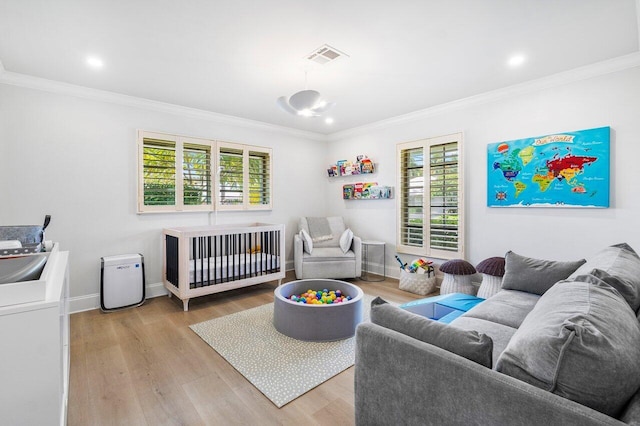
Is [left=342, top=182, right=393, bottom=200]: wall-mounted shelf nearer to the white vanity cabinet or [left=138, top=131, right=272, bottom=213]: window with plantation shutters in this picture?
[left=138, top=131, right=272, bottom=213]: window with plantation shutters

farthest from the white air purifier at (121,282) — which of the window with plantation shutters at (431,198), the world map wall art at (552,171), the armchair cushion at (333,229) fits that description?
the world map wall art at (552,171)

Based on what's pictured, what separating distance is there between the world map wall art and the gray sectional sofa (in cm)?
187

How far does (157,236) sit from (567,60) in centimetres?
484

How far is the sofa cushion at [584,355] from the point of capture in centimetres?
82

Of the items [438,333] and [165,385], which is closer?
[438,333]

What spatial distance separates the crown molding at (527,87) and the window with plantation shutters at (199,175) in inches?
81.7

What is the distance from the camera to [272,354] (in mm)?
2451

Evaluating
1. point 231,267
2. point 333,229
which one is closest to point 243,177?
point 231,267

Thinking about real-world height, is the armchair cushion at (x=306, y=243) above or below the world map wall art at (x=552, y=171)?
below


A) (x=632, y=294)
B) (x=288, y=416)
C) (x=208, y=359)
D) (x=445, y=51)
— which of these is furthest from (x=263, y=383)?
(x=445, y=51)

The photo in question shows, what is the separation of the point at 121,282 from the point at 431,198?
4004 millimetres

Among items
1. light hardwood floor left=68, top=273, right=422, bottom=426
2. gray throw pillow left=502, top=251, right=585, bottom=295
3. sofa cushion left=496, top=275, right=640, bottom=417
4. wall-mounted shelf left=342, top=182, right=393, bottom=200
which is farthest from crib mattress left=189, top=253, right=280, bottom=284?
sofa cushion left=496, top=275, right=640, bottom=417

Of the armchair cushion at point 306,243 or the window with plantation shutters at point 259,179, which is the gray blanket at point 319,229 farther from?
the window with plantation shutters at point 259,179

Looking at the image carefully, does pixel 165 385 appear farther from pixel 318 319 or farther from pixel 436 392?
pixel 436 392
